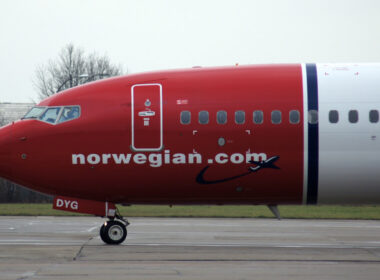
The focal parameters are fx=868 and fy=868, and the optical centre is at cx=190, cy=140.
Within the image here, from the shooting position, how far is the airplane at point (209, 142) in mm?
20047

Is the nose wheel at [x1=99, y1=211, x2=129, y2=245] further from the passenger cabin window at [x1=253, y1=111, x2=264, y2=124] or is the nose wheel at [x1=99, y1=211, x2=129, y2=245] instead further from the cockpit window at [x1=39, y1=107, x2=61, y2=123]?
the passenger cabin window at [x1=253, y1=111, x2=264, y2=124]

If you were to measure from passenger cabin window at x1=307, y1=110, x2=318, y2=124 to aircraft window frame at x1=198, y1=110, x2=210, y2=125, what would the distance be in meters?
2.34

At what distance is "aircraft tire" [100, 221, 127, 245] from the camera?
20812mm

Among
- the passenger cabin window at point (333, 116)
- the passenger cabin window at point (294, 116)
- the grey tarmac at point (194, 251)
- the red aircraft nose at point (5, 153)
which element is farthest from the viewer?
the red aircraft nose at point (5, 153)

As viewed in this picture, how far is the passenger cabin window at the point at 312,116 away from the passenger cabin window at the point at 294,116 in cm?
26

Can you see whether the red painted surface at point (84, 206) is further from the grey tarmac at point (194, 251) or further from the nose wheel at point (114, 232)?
the grey tarmac at point (194, 251)

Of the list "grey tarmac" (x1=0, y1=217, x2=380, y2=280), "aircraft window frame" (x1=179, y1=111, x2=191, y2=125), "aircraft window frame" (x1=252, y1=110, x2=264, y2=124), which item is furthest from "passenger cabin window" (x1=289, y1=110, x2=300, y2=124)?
"grey tarmac" (x1=0, y1=217, x2=380, y2=280)

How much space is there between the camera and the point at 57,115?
20828mm

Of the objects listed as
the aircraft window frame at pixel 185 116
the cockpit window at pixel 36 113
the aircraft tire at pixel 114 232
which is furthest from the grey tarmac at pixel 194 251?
the cockpit window at pixel 36 113

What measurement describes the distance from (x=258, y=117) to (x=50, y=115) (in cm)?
501

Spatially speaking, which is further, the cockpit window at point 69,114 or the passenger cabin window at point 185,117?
the cockpit window at point 69,114

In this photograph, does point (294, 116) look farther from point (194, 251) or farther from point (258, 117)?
point (194, 251)

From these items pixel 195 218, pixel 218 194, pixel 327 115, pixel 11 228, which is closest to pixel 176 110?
pixel 218 194

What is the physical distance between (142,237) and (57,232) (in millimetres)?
3095
